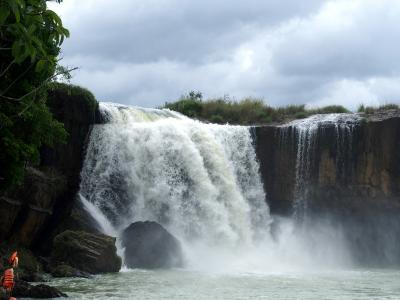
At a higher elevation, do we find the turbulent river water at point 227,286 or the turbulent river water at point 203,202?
the turbulent river water at point 203,202

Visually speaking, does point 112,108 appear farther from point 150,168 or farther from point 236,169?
point 236,169

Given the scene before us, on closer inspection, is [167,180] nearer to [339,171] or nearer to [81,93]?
[81,93]

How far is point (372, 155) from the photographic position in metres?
35.3

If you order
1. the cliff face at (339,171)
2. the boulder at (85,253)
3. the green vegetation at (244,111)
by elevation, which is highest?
the green vegetation at (244,111)

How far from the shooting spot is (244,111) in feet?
146

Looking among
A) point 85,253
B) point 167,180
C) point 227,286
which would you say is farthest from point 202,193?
point 227,286

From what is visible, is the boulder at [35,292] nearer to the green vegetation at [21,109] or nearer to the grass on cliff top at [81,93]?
the green vegetation at [21,109]

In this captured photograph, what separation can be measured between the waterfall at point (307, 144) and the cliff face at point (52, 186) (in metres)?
11.0

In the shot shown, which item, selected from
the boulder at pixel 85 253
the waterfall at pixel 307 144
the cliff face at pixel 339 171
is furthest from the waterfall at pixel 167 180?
the boulder at pixel 85 253

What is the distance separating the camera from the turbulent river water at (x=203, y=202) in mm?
29375

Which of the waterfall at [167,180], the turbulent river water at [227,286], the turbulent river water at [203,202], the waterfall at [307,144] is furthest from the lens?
the waterfall at [307,144]

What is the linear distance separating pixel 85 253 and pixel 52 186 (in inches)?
172

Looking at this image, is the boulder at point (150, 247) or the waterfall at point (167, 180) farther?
the waterfall at point (167, 180)

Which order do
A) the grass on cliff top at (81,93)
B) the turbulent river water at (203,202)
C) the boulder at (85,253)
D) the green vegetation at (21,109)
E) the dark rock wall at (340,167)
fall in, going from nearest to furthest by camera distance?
1. the green vegetation at (21,109)
2. the boulder at (85,253)
3. the turbulent river water at (203,202)
4. the grass on cliff top at (81,93)
5. the dark rock wall at (340,167)
